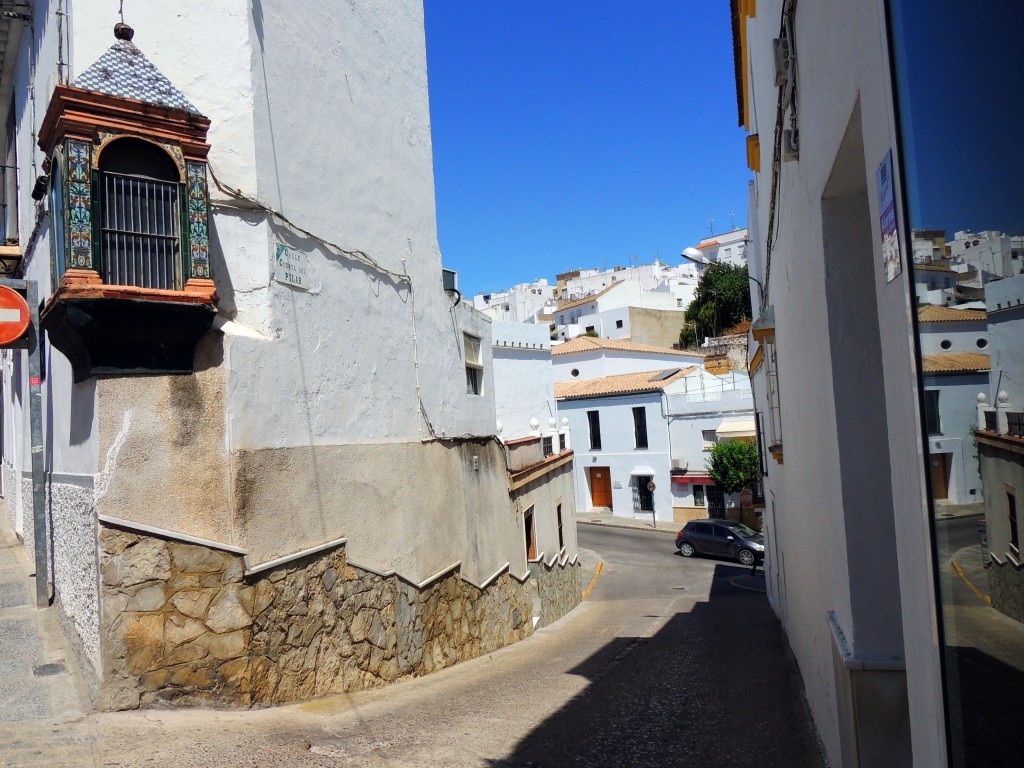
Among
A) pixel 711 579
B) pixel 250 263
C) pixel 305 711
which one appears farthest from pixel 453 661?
pixel 711 579

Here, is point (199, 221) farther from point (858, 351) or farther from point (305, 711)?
point (858, 351)

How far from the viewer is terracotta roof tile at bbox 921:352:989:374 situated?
1.91 meters

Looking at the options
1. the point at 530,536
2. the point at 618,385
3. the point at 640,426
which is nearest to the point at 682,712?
the point at 530,536

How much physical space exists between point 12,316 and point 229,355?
2.66m

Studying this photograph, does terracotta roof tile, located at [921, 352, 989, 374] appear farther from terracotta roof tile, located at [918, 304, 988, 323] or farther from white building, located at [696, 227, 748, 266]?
white building, located at [696, 227, 748, 266]

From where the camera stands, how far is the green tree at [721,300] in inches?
1924

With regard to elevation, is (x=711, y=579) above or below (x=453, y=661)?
below

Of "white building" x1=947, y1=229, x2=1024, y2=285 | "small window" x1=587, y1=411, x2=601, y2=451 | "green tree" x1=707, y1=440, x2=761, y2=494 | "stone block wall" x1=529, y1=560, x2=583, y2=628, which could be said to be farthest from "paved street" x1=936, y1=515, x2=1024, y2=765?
"small window" x1=587, y1=411, x2=601, y2=451

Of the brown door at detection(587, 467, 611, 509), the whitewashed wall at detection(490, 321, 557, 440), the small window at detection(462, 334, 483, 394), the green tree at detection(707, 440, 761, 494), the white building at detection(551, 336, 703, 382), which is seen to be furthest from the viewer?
the white building at detection(551, 336, 703, 382)

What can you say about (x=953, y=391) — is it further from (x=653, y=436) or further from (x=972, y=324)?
(x=653, y=436)

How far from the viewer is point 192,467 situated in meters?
6.16

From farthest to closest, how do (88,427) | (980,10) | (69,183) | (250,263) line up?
(250,263)
(88,427)
(69,183)
(980,10)

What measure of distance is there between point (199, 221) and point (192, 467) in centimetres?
196

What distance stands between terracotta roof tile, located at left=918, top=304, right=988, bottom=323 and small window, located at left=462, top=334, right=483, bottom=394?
10.00m
